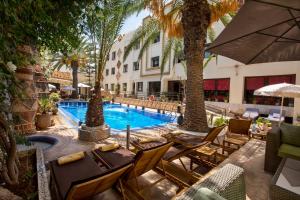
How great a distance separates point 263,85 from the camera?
14.0 m

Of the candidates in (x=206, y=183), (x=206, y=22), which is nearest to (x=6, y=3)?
(x=206, y=183)

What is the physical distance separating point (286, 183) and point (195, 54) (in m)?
4.74

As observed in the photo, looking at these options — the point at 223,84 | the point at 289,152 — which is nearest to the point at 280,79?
the point at 223,84

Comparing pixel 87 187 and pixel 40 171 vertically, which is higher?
pixel 87 187

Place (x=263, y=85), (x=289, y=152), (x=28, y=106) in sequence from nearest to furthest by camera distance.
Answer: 1. (x=289, y=152)
2. (x=28, y=106)
3. (x=263, y=85)

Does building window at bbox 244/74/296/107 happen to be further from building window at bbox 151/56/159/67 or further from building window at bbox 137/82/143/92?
building window at bbox 137/82/143/92

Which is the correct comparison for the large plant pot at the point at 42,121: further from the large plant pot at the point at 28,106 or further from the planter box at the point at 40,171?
the planter box at the point at 40,171

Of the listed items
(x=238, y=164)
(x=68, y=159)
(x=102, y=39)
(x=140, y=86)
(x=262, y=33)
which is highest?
(x=102, y=39)

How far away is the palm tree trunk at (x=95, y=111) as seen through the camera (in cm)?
683

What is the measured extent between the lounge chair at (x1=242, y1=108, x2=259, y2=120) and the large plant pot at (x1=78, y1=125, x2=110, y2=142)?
9.39 meters

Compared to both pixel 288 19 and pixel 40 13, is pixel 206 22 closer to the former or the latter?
pixel 288 19

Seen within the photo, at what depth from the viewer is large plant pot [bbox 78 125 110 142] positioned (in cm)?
649

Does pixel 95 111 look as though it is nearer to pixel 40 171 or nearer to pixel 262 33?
pixel 40 171

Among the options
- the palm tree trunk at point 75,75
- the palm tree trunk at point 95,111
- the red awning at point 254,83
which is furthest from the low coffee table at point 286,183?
the palm tree trunk at point 75,75
